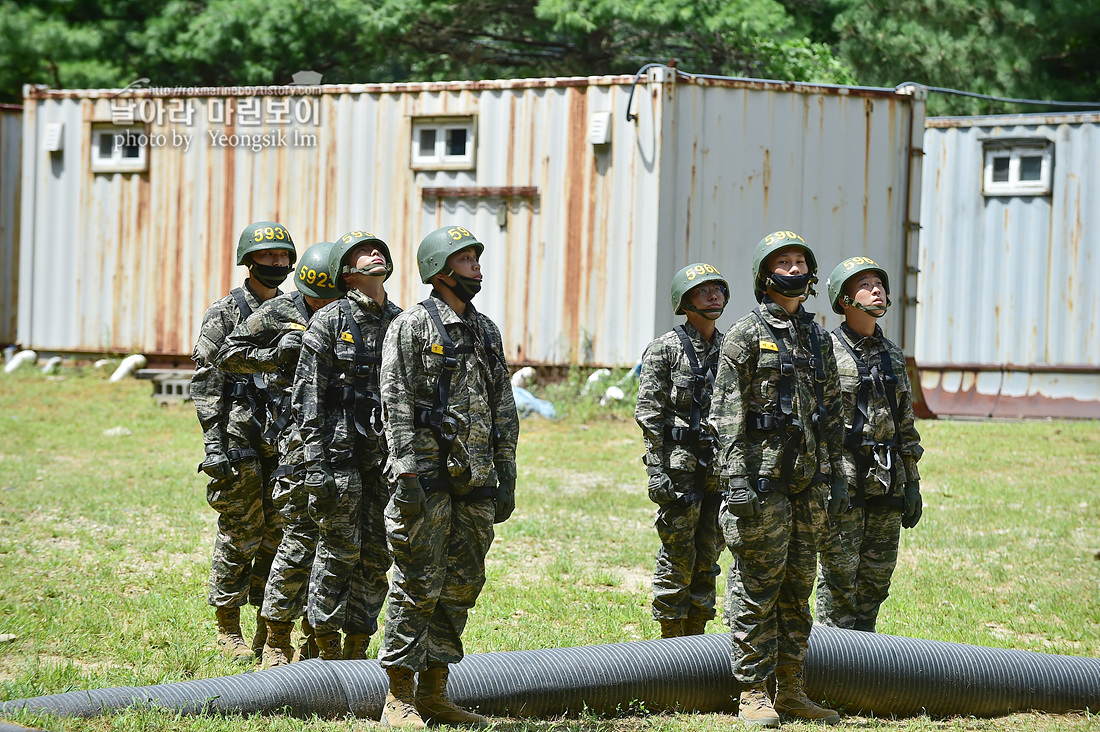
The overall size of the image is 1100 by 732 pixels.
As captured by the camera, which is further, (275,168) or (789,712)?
(275,168)

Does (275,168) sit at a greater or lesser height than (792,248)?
greater

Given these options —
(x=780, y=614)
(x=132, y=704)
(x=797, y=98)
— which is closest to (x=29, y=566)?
(x=132, y=704)

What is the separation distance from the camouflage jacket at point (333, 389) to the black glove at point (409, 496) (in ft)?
2.58

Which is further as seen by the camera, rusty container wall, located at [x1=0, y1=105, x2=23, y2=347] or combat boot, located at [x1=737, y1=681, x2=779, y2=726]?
rusty container wall, located at [x1=0, y1=105, x2=23, y2=347]

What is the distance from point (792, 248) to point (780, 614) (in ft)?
5.88

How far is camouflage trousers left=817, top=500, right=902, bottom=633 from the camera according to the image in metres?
6.22

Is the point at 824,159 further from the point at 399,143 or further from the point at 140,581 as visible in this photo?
the point at 140,581

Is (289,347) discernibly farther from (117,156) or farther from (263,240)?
(117,156)

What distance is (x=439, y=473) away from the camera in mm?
5031

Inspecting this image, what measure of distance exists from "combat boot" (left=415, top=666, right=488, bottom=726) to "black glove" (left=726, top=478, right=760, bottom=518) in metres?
1.49

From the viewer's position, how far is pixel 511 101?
50.6 feet

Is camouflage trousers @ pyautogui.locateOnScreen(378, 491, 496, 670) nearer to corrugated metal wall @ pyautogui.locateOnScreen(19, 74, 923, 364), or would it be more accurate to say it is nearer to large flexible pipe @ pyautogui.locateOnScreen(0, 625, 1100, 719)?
large flexible pipe @ pyautogui.locateOnScreen(0, 625, 1100, 719)

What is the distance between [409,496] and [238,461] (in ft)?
6.15

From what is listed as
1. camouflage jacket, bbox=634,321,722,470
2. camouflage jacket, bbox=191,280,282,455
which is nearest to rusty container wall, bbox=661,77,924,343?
camouflage jacket, bbox=634,321,722,470
